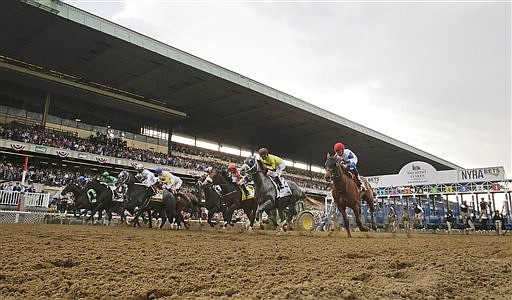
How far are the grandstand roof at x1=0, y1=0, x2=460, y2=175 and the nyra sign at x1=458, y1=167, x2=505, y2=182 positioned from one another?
16538mm

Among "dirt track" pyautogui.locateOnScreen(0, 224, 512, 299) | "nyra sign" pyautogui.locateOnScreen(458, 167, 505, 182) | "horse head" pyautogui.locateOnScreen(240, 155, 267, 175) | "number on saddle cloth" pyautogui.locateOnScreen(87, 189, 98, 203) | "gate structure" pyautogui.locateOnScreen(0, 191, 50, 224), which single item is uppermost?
"nyra sign" pyautogui.locateOnScreen(458, 167, 505, 182)

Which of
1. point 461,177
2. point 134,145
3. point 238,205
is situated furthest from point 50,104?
point 461,177

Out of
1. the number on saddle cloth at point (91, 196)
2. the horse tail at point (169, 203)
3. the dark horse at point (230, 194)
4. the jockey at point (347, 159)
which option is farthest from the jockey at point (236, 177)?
the number on saddle cloth at point (91, 196)

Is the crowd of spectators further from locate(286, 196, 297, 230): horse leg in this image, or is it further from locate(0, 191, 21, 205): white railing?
locate(286, 196, 297, 230): horse leg

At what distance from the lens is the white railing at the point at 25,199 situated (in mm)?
17703

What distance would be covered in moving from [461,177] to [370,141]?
79.2 feet

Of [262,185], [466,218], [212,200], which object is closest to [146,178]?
[212,200]

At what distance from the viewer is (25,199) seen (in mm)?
18328

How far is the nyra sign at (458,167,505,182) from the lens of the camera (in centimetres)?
2083

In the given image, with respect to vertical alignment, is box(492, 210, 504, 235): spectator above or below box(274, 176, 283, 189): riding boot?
below

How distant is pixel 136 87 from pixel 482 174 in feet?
88.3

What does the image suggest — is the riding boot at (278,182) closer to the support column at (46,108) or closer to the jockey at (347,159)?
the jockey at (347,159)

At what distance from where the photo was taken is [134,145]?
A: 3916 cm

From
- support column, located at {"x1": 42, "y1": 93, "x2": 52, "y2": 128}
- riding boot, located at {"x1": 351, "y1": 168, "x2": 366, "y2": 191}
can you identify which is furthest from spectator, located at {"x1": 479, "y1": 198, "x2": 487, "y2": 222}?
Result: support column, located at {"x1": 42, "y1": 93, "x2": 52, "y2": 128}
